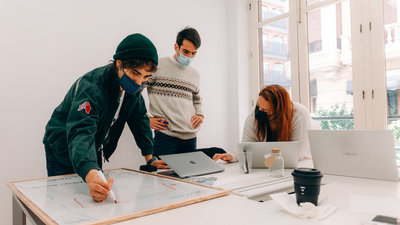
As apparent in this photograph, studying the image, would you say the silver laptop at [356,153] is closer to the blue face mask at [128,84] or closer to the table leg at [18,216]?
the blue face mask at [128,84]

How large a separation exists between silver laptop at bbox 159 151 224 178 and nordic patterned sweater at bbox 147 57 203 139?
2.64 ft

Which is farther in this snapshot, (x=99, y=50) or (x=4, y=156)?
(x=99, y=50)

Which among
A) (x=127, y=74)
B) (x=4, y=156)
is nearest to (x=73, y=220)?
(x=127, y=74)

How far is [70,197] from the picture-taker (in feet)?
3.08

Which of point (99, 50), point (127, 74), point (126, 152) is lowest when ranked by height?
point (126, 152)

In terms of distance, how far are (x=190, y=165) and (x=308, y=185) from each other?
2.15ft

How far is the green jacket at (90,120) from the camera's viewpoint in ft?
3.31

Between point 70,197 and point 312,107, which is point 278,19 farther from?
point 70,197

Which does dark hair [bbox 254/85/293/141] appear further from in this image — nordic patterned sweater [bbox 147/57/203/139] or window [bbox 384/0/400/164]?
window [bbox 384/0/400/164]

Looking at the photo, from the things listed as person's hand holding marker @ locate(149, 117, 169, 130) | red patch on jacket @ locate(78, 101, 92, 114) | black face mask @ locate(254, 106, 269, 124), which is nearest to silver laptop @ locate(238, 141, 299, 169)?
black face mask @ locate(254, 106, 269, 124)

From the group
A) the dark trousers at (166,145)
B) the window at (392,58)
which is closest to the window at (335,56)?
the window at (392,58)

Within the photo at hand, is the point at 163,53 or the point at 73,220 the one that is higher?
the point at 163,53

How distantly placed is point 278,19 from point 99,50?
6.72ft

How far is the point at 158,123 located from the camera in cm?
217
